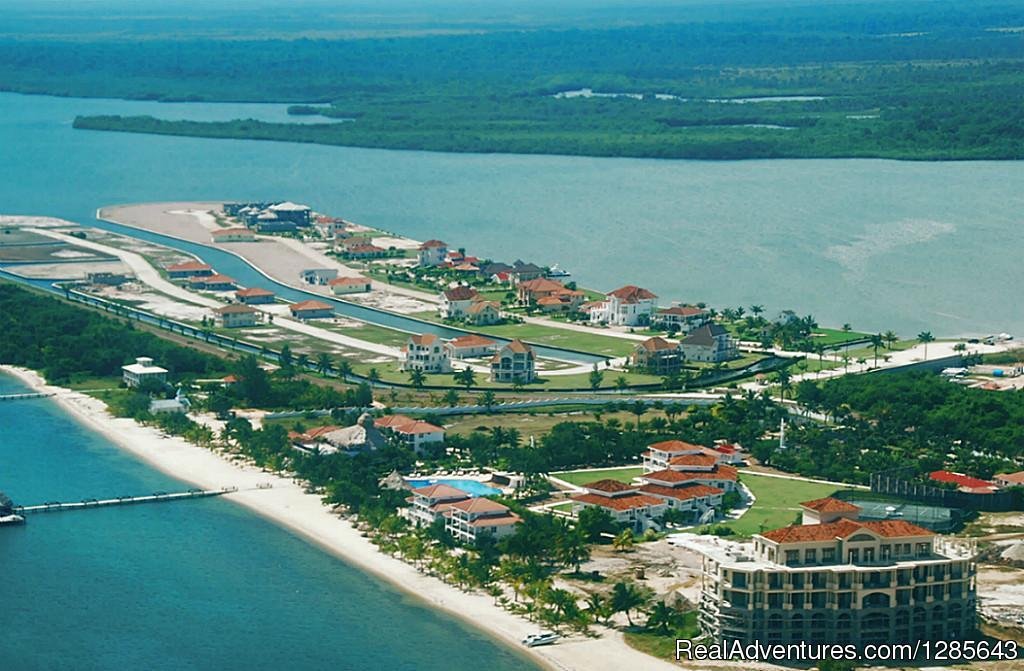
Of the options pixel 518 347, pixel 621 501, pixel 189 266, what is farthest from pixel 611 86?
pixel 621 501

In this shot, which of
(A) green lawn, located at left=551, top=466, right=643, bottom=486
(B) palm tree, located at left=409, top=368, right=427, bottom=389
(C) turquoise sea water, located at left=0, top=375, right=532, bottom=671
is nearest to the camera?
(C) turquoise sea water, located at left=0, top=375, right=532, bottom=671

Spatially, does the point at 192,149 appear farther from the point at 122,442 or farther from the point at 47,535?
the point at 47,535

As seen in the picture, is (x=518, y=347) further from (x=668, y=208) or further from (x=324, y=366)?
(x=668, y=208)

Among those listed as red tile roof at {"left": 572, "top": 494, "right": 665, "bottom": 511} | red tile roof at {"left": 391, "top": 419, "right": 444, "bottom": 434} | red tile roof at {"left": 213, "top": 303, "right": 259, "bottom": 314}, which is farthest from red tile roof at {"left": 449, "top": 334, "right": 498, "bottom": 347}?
red tile roof at {"left": 572, "top": 494, "right": 665, "bottom": 511}

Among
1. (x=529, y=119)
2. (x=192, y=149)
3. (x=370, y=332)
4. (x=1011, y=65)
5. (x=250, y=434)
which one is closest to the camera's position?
(x=250, y=434)

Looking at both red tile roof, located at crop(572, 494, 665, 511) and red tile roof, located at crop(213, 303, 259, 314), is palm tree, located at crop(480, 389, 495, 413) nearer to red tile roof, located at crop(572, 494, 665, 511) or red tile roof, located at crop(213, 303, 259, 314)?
red tile roof, located at crop(572, 494, 665, 511)

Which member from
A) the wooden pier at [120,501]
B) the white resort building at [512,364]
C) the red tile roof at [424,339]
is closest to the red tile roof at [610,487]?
the wooden pier at [120,501]

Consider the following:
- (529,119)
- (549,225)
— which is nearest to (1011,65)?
(529,119)
